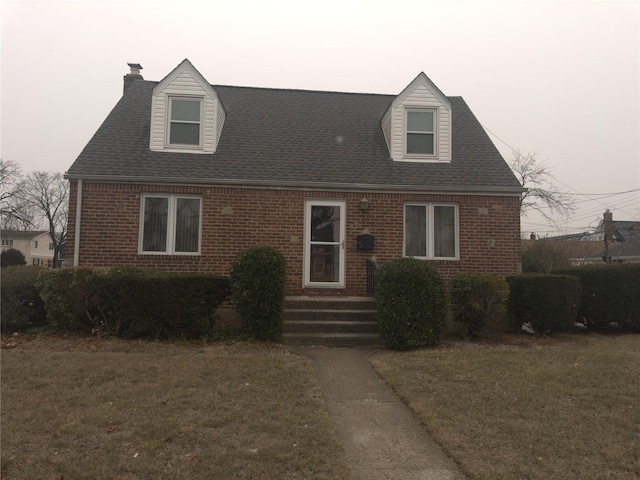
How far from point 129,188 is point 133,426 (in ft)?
22.9

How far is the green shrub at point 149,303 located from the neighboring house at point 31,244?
5689 cm

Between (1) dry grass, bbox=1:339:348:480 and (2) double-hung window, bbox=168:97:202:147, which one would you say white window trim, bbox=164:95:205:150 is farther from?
(1) dry grass, bbox=1:339:348:480

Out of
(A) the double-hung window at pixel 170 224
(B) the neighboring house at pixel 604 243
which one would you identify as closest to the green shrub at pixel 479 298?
(A) the double-hung window at pixel 170 224

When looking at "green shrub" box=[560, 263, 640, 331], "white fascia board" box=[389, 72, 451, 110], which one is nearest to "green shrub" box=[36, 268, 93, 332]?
"white fascia board" box=[389, 72, 451, 110]

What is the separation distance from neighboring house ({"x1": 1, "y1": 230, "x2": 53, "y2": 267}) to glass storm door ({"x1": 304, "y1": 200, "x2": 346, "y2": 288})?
56971 mm

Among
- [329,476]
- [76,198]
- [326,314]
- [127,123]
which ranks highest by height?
[127,123]

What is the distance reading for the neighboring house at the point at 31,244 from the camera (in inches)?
2301

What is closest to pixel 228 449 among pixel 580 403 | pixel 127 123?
pixel 580 403

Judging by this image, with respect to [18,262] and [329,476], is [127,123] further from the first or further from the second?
[18,262]

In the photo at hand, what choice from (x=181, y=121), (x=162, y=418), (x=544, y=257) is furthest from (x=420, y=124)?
(x=544, y=257)

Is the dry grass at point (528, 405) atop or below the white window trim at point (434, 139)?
below

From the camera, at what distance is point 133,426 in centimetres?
395

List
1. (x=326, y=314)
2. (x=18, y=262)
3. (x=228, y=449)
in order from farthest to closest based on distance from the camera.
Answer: (x=18, y=262), (x=326, y=314), (x=228, y=449)

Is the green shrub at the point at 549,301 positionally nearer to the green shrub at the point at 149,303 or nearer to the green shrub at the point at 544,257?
the green shrub at the point at 149,303
